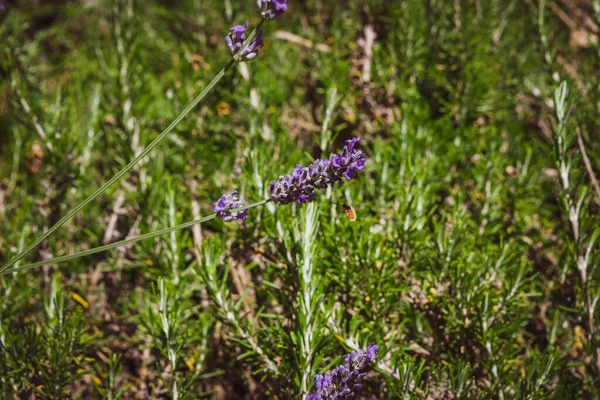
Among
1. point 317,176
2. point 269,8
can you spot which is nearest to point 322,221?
point 317,176

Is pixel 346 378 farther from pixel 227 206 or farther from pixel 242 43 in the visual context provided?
pixel 242 43

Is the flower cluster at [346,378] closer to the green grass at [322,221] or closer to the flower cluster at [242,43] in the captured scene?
the green grass at [322,221]

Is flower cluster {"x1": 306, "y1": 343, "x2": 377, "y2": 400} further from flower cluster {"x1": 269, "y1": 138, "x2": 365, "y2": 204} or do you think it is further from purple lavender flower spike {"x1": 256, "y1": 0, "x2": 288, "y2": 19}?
purple lavender flower spike {"x1": 256, "y1": 0, "x2": 288, "y2": 19}

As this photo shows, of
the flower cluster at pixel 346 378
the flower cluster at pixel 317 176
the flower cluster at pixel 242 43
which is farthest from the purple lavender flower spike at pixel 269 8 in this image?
the flower cluster at pixel 346 378

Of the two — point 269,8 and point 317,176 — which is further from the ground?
point 269,8

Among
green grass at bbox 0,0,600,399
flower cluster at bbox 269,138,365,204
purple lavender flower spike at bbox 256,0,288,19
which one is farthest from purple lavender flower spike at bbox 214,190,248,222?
purple lavender flower spike at bbox 256,0,288,19

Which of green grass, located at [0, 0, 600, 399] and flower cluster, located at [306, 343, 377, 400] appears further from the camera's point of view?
green grass, located at [0, 0, 600, 399]
